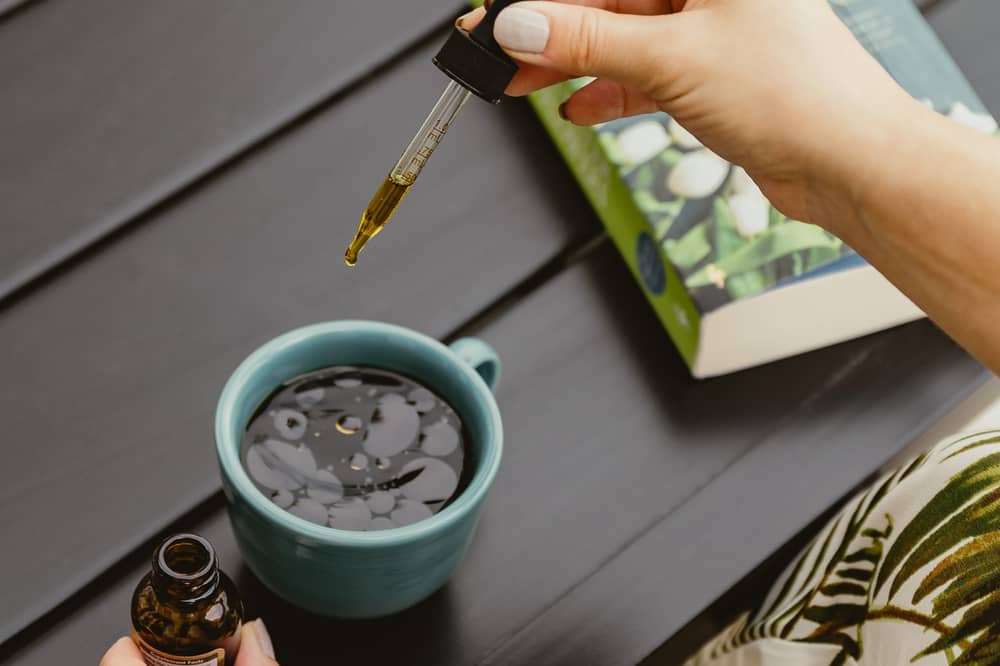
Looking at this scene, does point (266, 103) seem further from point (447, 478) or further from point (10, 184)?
point (447, 478)

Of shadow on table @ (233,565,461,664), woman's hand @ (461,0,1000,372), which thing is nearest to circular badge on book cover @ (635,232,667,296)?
woman's hand @ (461,0,1000,372)

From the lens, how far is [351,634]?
26.0 inches

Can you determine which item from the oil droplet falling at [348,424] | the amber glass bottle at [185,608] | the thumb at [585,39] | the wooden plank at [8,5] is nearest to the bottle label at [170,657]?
the amber glass bottle at [185,608]

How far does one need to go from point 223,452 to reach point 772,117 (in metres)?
0.34

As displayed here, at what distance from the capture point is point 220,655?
582 millimetres

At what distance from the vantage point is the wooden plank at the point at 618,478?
0.67 meters

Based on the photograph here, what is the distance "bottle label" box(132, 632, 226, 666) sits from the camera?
1.87ft

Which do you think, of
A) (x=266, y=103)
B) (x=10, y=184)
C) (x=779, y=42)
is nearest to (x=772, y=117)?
(x=779, y=42)

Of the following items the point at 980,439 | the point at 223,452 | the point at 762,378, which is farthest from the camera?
the point at 762,378

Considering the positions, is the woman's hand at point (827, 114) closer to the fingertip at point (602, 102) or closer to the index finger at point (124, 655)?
the fingertip at point (602, 102)

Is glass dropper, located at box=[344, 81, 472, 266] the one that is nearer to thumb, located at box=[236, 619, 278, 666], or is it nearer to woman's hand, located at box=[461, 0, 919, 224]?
woman's hand, located at box=[461, 0, 919, 224]

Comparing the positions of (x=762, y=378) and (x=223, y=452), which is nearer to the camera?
(x=223, y=452)

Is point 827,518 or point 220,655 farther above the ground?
point 220,655

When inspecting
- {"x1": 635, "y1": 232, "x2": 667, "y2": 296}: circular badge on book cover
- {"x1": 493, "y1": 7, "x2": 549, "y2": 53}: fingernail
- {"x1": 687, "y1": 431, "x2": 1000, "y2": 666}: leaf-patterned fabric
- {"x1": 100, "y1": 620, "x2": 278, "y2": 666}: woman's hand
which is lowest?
{"x1": 687, "y1": 431, "x2": 1000, "y2": 666}: leaf-patterned fabric
